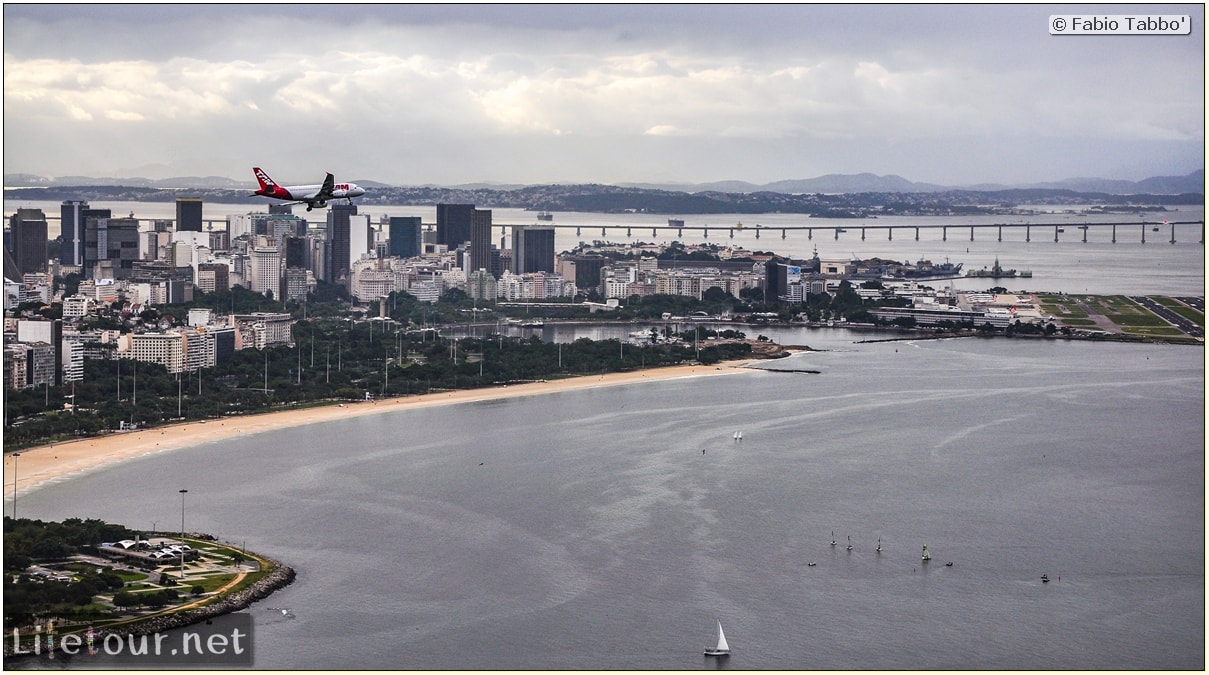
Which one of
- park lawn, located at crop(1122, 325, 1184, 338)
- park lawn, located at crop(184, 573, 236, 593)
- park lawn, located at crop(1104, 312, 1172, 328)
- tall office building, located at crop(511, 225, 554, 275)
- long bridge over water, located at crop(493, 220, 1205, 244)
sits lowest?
park lawn, located at crop(184, 573, 236, 593)

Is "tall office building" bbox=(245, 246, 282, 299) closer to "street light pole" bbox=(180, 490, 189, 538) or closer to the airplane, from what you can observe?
"street light pole" bbox=(180, 490, 189, 538)

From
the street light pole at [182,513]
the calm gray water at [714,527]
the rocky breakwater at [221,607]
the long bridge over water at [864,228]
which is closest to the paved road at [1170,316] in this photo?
the calm gray water at [714,527]

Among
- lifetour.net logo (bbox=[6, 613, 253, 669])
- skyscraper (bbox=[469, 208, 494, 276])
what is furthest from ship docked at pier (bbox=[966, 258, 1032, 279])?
lifetour.net logo (bbox=[6, 613, 253, 669])

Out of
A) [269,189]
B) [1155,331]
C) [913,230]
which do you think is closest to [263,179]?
[269,189]

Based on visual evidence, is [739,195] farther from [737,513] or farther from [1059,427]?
[737,513]

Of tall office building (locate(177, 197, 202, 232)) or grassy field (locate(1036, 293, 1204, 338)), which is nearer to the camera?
grassy field (locate(1036, 293, 1204, 338))

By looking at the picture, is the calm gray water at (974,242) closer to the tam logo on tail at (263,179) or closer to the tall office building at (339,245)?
the tall office building at (339,245)

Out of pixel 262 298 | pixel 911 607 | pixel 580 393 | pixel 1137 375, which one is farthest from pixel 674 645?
pixel 262 298
